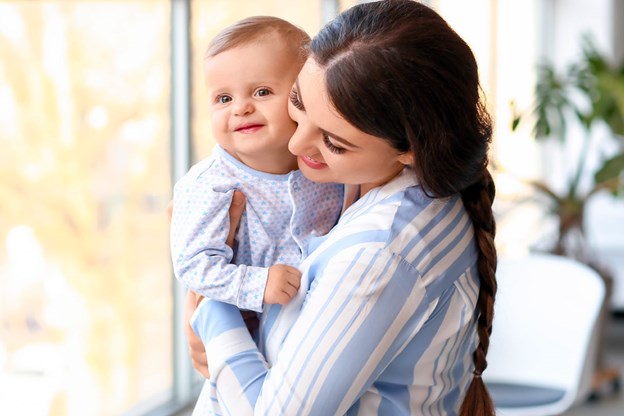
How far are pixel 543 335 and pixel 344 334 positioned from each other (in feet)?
7.74

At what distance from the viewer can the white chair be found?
3.24 m

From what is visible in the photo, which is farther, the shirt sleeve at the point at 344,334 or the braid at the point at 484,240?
the braid at the point at 484,240

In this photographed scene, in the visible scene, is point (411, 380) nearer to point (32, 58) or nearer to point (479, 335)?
point (479, 335)

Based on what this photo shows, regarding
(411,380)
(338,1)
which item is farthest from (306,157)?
(338,1)

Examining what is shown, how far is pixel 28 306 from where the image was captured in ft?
7.92

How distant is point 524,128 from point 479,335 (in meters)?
6.88

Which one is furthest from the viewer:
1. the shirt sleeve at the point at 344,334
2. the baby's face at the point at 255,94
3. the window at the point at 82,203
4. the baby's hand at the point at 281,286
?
the window at the point at 82,203


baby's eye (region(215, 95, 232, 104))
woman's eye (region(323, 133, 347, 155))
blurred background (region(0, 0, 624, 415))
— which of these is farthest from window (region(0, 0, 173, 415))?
woman's eye (region(323, 133, 347, 155))

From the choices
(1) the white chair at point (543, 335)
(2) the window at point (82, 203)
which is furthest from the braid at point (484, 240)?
(1) the white chair at point (543, 335)

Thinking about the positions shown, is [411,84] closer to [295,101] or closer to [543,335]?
[295,101]

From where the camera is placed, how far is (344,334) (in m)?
1.15

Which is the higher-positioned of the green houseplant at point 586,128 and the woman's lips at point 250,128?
the woman's lips at point 250,128

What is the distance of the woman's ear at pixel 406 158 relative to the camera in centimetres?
122

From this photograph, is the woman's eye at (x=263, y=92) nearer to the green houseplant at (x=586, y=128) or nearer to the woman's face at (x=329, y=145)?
the woman's face at (x=329, y=145)
